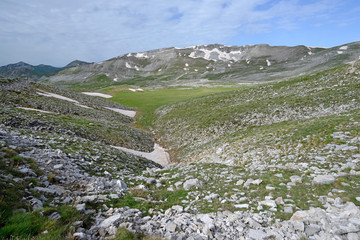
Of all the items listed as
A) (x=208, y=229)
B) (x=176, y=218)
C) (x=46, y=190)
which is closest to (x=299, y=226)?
(x=208, y=229)

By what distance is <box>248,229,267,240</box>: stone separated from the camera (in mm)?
6980

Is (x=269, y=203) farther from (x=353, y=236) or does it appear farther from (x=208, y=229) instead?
(x=208, y=229)

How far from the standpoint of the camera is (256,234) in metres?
7.14

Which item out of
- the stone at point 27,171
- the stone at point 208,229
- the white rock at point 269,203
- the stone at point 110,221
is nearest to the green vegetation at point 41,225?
the stone at point 110,221

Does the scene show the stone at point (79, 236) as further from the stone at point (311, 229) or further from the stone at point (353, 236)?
the stone at point (353, 236)

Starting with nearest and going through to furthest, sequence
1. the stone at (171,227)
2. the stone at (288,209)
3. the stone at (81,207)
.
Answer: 1. the stone at (171,227)
2. the stone at (81,207)
3. the stone at (288,209)

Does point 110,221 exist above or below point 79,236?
below

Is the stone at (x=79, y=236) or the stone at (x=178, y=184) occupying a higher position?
the stone at (x=79, y=236)

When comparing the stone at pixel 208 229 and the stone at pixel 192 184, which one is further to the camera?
the stone at pixel 192 184

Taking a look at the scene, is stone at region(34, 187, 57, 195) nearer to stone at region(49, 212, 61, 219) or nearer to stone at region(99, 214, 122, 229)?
stone at region(49, 212, 61, 219)

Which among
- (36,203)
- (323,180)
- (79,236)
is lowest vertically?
(323,180)

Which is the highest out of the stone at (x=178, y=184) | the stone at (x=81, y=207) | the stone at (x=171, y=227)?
the stone at (x=81, y=207)

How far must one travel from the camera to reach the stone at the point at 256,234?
6.98m

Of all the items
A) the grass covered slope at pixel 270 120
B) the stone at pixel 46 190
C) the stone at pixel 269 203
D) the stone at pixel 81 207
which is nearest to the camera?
the stone at pixel 81 207
